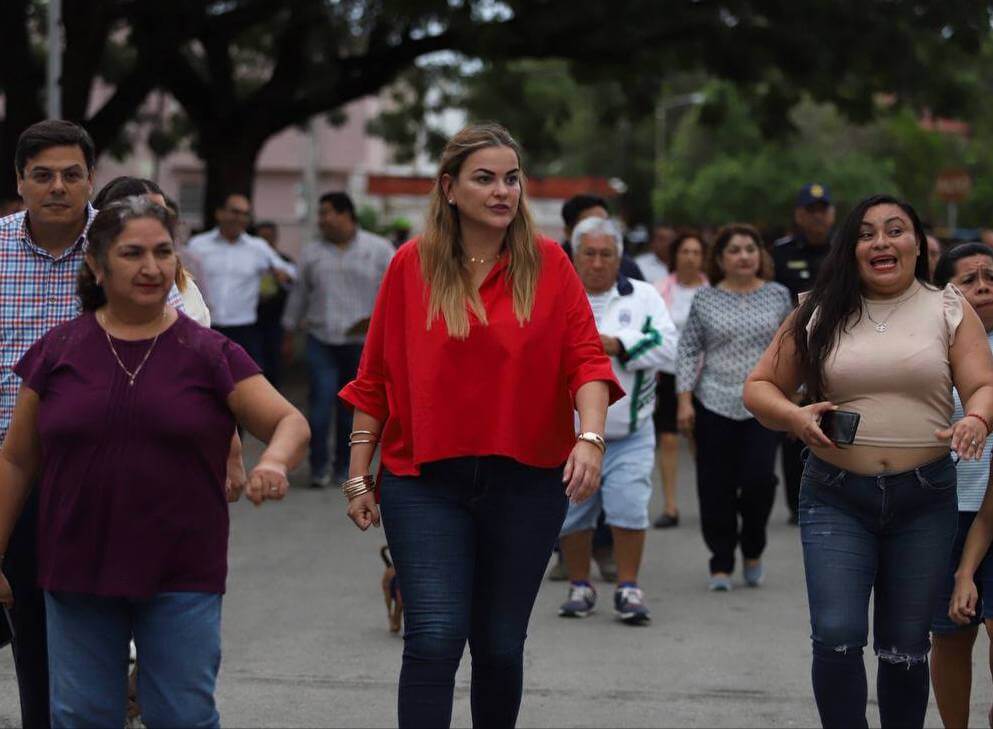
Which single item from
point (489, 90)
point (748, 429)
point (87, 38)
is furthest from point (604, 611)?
point (489, 90)

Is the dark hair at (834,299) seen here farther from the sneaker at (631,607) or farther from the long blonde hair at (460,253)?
the sneaker at (631,607)

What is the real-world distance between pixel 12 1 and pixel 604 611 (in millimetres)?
12218

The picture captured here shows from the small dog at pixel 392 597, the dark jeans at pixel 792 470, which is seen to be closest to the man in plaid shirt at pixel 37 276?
the small dog at pixel 392 597

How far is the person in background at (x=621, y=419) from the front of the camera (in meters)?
8.19

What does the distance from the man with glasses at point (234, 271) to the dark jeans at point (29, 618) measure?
27.5ft

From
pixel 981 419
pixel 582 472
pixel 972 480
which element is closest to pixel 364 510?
pixel 582 472

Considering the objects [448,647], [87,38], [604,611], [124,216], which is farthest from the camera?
[87,38]

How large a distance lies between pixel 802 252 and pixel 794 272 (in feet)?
0.57

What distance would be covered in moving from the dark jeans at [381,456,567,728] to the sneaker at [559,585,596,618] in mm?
3363

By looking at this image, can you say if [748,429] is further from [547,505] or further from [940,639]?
[547,505]

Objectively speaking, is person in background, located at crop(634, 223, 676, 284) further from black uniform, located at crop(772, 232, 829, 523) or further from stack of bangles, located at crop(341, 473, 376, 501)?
stack of bangles, located at crop(341, 473, 376, 501)

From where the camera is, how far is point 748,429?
900 centimetres

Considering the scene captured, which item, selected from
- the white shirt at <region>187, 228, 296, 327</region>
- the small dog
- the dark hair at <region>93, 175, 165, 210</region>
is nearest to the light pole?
the white shirt at <region>187, 228, 296, 327</region>

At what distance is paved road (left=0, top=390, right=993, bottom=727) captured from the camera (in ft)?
21.4
